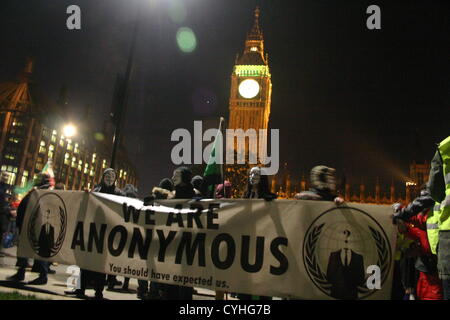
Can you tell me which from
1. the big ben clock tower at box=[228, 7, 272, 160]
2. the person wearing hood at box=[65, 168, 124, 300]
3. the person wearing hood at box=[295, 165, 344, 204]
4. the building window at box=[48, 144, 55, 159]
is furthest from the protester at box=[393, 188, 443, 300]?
the building window at box=[48, 144, 55, 159]

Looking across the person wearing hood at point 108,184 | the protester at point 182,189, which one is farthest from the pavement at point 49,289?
the person wearing hood at point 108,184

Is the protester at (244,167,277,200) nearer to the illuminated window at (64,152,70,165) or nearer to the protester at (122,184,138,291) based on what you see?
the protester at (122,184,138,291)

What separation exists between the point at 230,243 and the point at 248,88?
9186 cm

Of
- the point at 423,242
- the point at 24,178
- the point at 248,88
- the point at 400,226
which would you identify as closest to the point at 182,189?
the point at 400,226

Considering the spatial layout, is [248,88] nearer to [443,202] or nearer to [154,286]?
[154,286]

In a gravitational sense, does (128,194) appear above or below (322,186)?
above

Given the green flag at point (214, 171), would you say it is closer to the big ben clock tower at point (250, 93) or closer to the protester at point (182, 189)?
the protester at point (182, 189)

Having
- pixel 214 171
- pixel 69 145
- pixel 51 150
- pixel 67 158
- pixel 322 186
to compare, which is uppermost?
pixel 69 145

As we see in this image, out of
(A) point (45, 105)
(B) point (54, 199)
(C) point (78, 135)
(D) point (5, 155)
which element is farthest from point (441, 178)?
(C) point (78, 135)

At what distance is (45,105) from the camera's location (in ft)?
292

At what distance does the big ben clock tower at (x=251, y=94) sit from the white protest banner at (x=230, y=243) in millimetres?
83984

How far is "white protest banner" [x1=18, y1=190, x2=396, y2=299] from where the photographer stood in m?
4.43

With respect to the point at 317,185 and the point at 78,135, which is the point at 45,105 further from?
the point at 317,185

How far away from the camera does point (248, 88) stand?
94.5m
